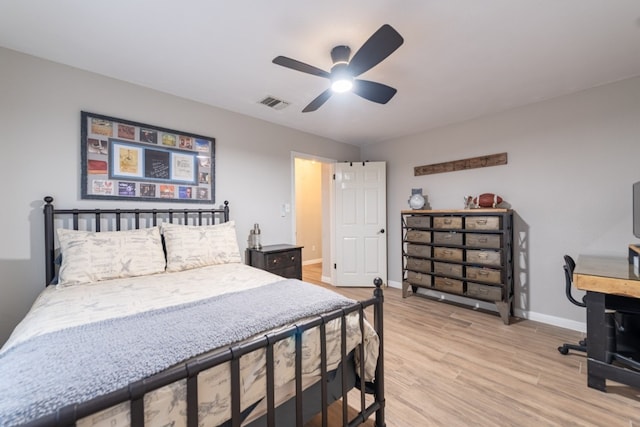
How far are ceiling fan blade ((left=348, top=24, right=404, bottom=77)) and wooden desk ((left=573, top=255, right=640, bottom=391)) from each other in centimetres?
213

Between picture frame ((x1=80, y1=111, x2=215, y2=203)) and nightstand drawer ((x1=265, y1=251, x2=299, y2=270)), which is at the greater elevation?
picture frame ((x1=80, y1=111, x2=215, y2=203))

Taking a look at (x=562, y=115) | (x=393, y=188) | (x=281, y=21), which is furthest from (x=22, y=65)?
(x=562, y=115)

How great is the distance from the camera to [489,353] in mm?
2354

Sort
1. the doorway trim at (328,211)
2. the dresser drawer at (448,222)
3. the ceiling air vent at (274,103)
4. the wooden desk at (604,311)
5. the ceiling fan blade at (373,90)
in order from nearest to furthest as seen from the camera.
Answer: the wooden desk at (604,311) < the ceiling fan blade at (373,90) < the ceiling air vent at (274,103) < the dresser drawer at (448,222) < the doorway trim at (328,211)

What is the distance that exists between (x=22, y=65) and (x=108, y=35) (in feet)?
2.78

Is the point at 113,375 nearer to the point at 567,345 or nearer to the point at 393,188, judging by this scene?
the point at 567,345

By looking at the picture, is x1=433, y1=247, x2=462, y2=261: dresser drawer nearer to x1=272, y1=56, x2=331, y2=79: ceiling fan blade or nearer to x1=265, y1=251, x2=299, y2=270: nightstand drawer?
x1=265, y1=251, x2=299, y2=270: nightstand drawer

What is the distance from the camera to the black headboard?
81.4 inches

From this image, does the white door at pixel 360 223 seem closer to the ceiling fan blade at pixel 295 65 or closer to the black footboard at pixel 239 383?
the ceiling fan blade at pixel 295 65

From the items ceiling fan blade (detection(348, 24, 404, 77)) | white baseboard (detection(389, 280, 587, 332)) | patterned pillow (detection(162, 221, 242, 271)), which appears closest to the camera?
ceiling fan blade (detection(348, 24, 404, 77))

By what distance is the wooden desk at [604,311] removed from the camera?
1.79 meters

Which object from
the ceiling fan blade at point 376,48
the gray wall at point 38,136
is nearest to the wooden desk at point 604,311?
the ceiling fan blade at point 376,48

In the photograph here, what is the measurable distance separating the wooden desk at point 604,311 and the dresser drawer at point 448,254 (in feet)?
4.22

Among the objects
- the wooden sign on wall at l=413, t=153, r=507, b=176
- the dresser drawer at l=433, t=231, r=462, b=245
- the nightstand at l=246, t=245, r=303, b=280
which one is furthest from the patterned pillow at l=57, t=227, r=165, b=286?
the wooden sign on wall at l=413, t=153, r=507, b=176
